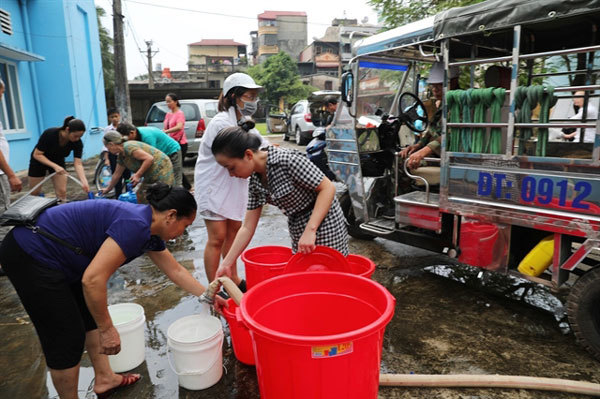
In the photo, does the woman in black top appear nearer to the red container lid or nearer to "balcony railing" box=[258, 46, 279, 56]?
the red container lid

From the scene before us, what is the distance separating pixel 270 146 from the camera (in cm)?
230

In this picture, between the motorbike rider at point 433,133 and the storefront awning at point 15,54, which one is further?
the storefront awning at point 15,54

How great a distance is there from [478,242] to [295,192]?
167 centimetres

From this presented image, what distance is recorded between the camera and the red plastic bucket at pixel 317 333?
1.32m

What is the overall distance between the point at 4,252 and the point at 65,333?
18.7 inches

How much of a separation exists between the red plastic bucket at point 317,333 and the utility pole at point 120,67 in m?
11.9

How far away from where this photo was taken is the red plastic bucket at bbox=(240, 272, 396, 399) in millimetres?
1320

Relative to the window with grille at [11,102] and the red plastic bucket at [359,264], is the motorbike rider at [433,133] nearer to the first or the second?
the red plastic bucket at [359,264]

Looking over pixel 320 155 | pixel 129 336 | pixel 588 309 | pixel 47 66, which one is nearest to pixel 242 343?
pixel 129 336

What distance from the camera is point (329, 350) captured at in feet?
4.30

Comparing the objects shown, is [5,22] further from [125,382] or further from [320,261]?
[320,261]

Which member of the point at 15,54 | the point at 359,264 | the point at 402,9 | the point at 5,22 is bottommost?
the point at 359,264

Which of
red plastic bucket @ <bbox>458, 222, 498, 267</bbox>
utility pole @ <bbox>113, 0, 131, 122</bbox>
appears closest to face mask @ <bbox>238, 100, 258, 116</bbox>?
red plastic bucket @ <bbox>458, 222, 498, 267</bbox>

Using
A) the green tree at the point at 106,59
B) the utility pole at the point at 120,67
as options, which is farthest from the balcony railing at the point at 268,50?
the utility pole at the point at 120,67
